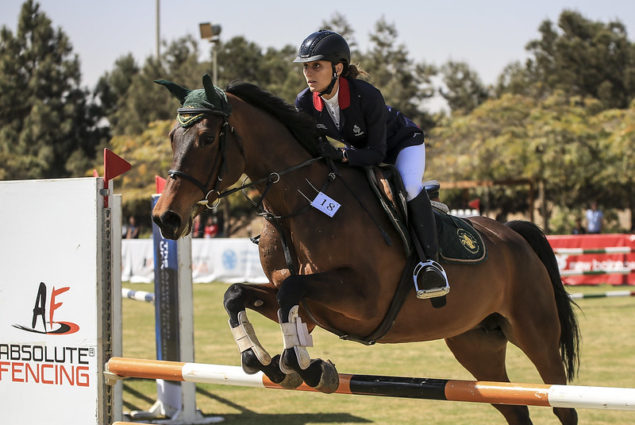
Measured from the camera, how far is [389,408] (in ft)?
23.0

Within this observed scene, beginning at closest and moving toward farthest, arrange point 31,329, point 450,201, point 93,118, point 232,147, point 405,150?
point 232,147 → point 405,150 → point 31,329 → point 450,201 → point 93,118

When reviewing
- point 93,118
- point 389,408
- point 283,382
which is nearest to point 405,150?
point 283,382

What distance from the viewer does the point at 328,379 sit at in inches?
149

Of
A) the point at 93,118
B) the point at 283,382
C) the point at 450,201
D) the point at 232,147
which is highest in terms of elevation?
the point at 93,118

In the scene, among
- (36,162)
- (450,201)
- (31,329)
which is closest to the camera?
(31,329)

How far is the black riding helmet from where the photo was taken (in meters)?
4.09

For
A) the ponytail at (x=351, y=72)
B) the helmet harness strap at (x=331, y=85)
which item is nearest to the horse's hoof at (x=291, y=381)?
→ the helmet harness strap at (x=331, y=85)

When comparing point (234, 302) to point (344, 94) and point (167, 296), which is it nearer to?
point (344, 94)

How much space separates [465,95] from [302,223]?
51660 millimetres

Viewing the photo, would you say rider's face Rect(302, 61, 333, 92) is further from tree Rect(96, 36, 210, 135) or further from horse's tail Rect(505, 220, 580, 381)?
tree Rect(96, 36, 210, 135)

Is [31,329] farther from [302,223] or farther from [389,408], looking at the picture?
[389,408]

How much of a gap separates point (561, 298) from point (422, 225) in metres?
1.83

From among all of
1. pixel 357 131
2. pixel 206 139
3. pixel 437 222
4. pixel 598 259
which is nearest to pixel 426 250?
pixel 437 222

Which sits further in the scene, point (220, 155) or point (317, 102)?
point (317, 102)
